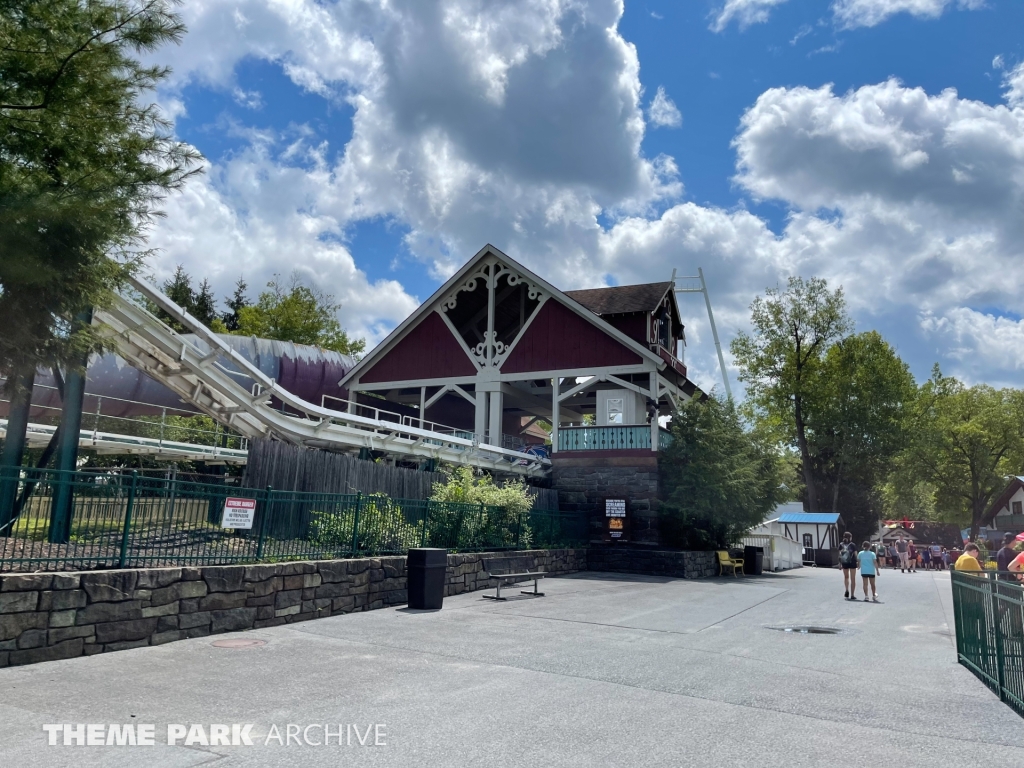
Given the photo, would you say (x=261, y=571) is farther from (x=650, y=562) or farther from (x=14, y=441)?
(x=650, y=562)

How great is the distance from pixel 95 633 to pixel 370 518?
18.8ft

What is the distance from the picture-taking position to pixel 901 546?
3541 centimetres

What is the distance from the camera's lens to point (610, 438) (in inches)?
984

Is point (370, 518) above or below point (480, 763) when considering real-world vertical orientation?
above

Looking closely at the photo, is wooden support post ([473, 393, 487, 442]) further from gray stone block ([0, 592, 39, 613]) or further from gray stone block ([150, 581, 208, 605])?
gray stone block ([0, 592, 39, 613])

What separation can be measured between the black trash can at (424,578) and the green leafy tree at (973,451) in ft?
169

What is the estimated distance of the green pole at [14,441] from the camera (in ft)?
29.2

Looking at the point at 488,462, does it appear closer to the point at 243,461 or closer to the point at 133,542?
the point at 243,461

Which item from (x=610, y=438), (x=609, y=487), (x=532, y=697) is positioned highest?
(x=610, y=438)

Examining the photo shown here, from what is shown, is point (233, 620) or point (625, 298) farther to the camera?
point (625, 298)

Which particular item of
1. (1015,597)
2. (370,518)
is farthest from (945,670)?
(370,518)

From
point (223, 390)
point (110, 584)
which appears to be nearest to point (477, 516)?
point (223, 390)

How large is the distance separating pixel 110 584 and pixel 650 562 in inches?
657

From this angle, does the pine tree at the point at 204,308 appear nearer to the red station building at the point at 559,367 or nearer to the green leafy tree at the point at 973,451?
the red station building at the point at 559,367
